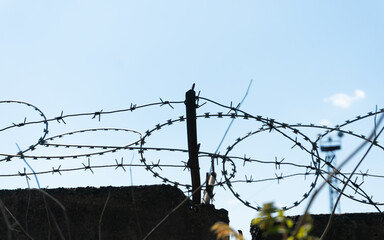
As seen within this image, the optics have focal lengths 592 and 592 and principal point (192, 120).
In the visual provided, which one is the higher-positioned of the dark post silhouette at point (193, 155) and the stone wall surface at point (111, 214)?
the dark post silhouette at point (193, 155)

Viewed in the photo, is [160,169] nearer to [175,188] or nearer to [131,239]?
[175,188]

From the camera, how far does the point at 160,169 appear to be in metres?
3.87

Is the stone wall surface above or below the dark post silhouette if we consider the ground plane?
below

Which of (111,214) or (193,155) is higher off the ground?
(193,155)

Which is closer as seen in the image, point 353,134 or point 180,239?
point 180,239

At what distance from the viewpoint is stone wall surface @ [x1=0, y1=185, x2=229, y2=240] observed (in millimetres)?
3572

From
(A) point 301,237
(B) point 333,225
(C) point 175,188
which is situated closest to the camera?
(A) point 301,237

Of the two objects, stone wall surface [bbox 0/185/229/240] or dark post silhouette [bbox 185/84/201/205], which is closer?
stone wall surface [bbox 0/185/229/240]

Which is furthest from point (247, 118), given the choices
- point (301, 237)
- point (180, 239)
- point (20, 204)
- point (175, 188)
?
point (301, 237)

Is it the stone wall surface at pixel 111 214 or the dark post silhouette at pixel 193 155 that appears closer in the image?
the stone wall surface at pixel 111 214

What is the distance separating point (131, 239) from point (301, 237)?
225 cm

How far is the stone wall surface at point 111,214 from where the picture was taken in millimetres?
3572

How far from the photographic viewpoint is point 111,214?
11.8 ft

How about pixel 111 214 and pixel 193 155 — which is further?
pixel 193 155
